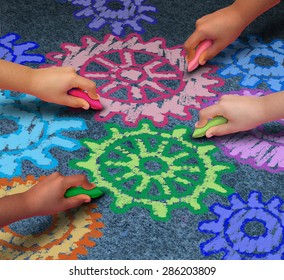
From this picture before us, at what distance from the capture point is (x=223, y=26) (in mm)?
874

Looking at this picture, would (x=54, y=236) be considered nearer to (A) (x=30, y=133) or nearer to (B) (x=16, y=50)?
(A) (x=30, y=133)

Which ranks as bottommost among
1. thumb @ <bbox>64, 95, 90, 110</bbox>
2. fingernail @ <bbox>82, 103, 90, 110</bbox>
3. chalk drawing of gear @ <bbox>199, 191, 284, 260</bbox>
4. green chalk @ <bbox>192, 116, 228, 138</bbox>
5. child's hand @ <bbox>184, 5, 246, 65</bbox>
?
chalk drawing of gear @ <bbox>199, 191, 284, 260</bbox>

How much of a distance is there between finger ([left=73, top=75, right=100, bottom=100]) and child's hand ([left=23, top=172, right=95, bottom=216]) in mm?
157

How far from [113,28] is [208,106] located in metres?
0.26

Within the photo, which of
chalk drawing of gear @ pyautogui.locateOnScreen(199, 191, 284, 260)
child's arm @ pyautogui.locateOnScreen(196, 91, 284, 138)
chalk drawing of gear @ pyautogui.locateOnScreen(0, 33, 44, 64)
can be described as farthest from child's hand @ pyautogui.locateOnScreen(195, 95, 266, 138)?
chalk drawing of gear @ pyautogui.locateOnScreen(0, 33, 44, 64)

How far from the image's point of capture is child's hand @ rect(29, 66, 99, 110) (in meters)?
0.79

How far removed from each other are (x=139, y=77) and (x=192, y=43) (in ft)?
0.32

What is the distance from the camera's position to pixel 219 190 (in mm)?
711

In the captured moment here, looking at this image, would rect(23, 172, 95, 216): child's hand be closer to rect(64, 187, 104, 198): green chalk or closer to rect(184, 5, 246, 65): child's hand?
rect(64, 187, 104, 198): green chalk

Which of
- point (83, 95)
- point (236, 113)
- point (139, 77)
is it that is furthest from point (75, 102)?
point (236, 113)

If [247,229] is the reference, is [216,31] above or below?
above

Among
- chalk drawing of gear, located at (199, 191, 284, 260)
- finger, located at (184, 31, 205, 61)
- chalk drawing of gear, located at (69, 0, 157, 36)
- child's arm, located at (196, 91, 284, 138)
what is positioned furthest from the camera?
chalk drawing of gear, located at (69, 0, 157, 36)

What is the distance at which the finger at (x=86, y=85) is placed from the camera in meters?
0.79
